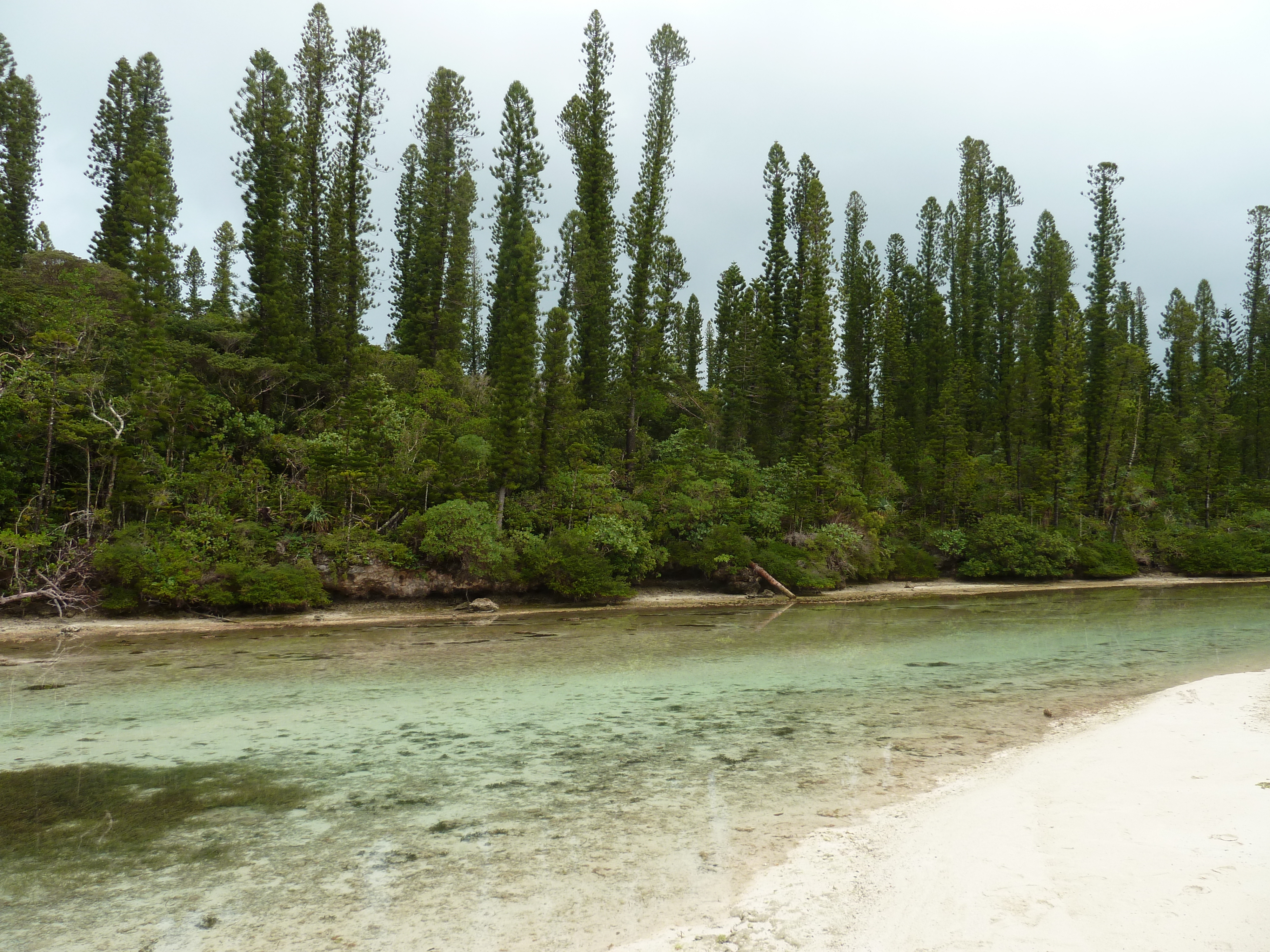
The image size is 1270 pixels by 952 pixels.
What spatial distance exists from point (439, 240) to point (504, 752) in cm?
3123

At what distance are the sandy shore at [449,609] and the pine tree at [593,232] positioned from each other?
11.8 metres

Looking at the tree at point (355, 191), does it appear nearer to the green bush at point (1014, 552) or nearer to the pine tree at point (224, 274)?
the pine tree at point (224, 274)

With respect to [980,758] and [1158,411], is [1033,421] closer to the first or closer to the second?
[1158,411]

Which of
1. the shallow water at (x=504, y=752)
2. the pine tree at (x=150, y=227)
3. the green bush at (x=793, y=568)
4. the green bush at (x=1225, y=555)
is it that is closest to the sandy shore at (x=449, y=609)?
the green bush at (x=793, y=568)

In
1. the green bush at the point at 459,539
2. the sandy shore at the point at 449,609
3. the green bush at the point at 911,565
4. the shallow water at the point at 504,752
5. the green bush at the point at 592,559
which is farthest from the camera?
the green bush at the point at 911,565

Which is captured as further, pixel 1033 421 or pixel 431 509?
pixel 1033 421

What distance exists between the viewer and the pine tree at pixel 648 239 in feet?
94.9

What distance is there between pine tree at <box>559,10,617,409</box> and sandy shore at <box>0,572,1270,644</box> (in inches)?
464

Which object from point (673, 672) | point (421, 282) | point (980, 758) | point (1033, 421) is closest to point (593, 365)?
point (421, 282)

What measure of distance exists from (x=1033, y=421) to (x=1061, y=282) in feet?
37.2

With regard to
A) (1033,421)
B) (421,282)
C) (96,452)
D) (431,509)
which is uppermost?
(421,282)

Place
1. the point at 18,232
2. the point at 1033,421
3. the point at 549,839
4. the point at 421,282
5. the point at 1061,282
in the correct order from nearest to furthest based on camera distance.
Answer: the point at 549,839, the point at 18,232, the point at 421,282, the point at 1033,421, the point at 1061,282

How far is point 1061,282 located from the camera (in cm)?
4278

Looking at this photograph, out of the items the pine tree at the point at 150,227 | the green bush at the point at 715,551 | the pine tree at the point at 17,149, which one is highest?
the pine tree at the point at 17,149
